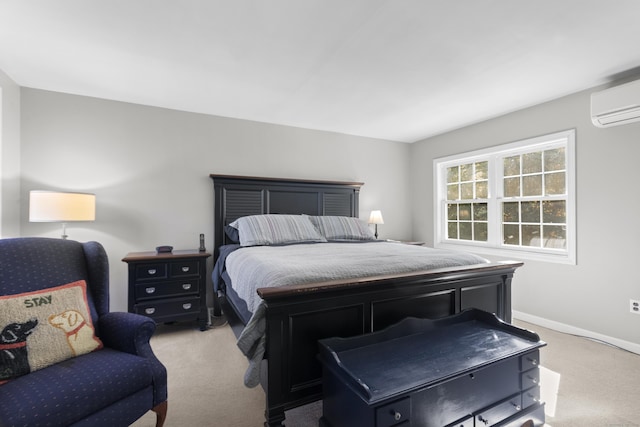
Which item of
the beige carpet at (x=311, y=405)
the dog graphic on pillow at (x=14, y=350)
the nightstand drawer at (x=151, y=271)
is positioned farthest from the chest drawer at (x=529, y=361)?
the nightstand drawer at (x=151, y=271)

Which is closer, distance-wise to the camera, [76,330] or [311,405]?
[76,330]

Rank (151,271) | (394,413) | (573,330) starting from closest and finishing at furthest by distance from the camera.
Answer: (394,413) → (151,271) → (573,330)

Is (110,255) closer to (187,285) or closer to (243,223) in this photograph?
(187,285)

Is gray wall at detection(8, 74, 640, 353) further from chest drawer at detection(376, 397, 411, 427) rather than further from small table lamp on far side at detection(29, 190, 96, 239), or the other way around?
chest drawer at detection(376, 397, 411, 427)

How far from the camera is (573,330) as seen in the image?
9.39 ft

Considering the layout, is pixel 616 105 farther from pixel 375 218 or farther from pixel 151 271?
pixel 151 271

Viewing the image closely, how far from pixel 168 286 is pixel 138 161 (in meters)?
1.41

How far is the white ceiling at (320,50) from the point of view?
5.70ft

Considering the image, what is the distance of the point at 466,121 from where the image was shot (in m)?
3.76

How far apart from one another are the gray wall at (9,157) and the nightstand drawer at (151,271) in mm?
1105

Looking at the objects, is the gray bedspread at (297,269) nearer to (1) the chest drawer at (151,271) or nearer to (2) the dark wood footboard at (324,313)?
(2) the dark wood footboard at (324,313)

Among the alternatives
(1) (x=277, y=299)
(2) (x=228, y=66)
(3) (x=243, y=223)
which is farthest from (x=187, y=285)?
(2) (x=228, y=66)

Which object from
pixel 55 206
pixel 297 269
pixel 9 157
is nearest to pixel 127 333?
pixel 297 269

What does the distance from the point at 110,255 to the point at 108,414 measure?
7.34 feet
